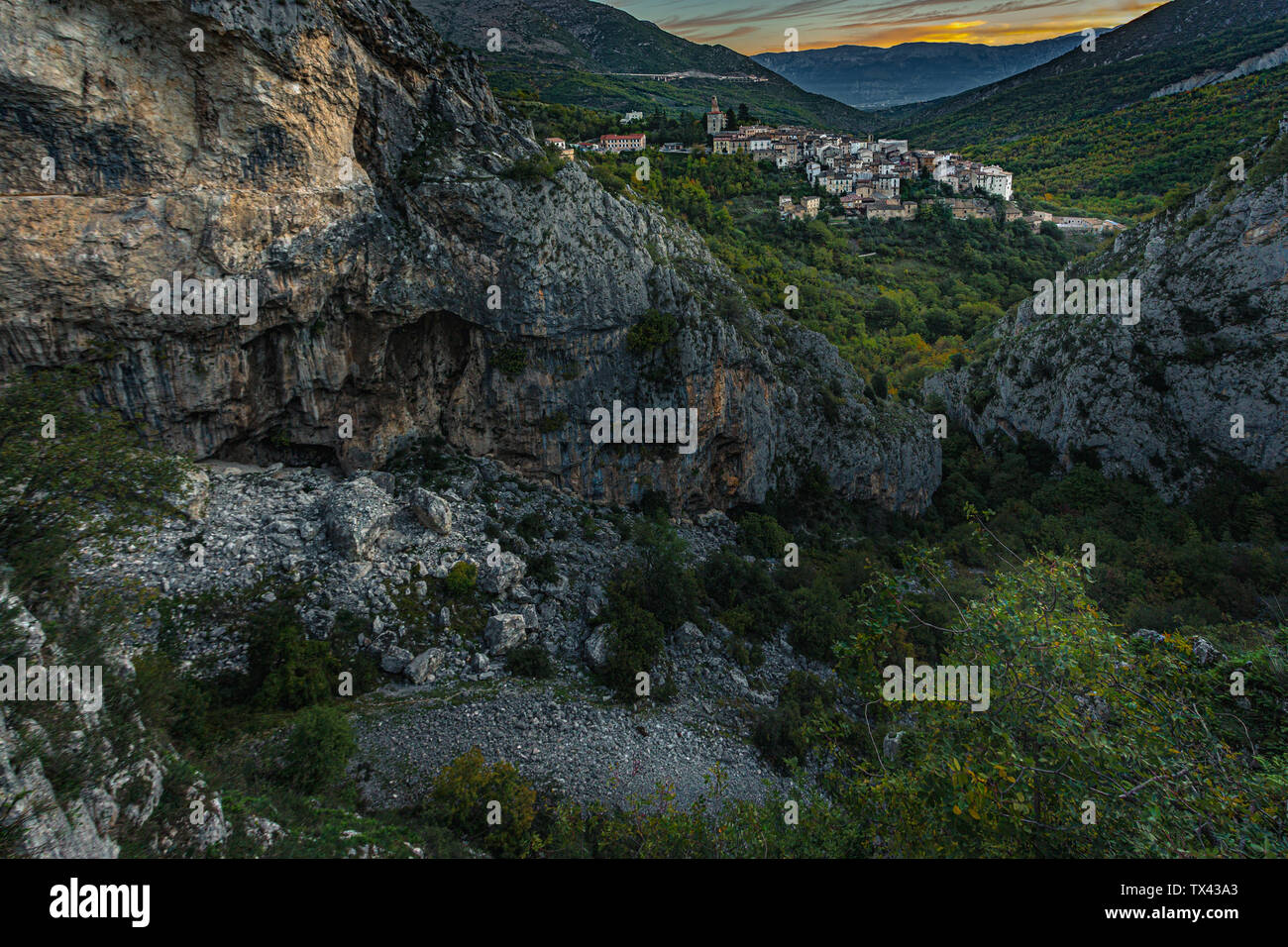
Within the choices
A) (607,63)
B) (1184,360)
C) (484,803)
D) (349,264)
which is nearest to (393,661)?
(484,803)

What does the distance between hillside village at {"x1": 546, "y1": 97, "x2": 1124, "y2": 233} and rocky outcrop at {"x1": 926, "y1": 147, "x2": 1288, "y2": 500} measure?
1221 inches

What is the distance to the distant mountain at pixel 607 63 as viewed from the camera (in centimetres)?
9638

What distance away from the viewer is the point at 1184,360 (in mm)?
35344

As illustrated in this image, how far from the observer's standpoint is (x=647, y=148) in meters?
61.2

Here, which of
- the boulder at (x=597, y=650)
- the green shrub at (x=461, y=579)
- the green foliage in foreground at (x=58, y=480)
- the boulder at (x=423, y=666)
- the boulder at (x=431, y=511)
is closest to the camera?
the green foliage in foreground at (x=58, y=480)

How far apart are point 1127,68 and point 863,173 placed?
78.5 metres

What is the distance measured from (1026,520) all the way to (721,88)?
151534 millimetres

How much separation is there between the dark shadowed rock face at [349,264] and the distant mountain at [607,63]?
5949 centimetres

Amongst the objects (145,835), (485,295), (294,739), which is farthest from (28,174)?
(145,835)

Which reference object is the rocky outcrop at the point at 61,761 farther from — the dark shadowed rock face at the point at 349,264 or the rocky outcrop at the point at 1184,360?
the rocky outcrop at the point at 1184,360

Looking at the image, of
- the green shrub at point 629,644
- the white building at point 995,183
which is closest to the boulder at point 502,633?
the green shrub at point 629,644

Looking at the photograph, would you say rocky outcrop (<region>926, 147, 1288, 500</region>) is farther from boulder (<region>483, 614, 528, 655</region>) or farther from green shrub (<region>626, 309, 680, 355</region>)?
boulder (<region>483, 614, 528, 655</region>)

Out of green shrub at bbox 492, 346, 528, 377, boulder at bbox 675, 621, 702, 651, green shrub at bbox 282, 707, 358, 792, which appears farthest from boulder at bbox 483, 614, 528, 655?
green shrub at bbox 492, 346, 528, 377

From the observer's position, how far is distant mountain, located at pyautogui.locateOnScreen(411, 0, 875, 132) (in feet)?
316
